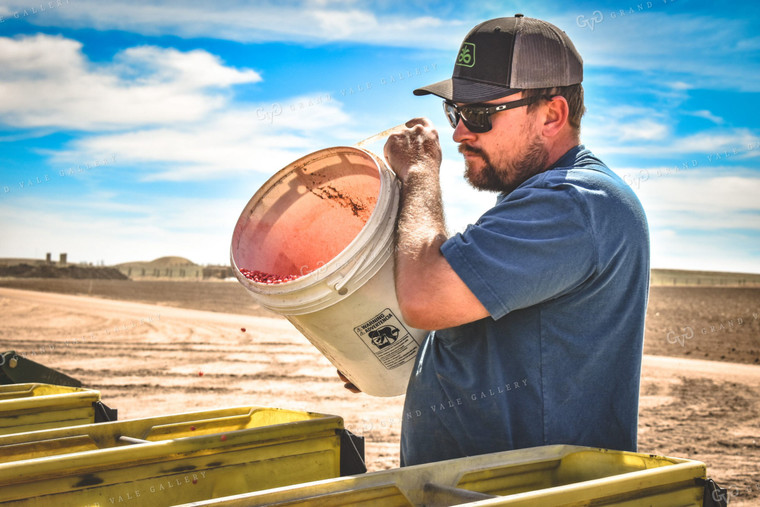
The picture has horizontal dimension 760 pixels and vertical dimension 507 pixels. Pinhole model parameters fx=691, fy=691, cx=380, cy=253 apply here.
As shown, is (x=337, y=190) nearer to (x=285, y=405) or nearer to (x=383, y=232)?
(x=383, y=232)

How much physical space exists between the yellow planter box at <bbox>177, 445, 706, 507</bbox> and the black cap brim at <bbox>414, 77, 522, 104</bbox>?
105cm

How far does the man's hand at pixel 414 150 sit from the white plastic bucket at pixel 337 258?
0.06 m

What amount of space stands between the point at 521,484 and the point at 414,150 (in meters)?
1.14

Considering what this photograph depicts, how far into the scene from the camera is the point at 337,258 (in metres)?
2.21

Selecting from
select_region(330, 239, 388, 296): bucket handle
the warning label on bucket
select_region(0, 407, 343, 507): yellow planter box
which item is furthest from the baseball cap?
select_region(0, 407, 343, 507): yellow planter box

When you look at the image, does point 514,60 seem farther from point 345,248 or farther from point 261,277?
point 261,277

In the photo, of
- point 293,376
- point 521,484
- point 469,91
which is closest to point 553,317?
point 521,484

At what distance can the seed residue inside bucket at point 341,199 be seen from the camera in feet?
9.03

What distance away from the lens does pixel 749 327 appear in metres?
21.8

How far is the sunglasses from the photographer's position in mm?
2143

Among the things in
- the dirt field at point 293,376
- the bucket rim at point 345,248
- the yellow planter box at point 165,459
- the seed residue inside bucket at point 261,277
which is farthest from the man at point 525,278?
the dirt field at point 293,376

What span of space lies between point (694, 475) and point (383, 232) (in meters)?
1.15

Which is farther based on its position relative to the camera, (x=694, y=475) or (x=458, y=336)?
(x=458, y=336)

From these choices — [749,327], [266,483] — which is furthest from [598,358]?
[749,327]
